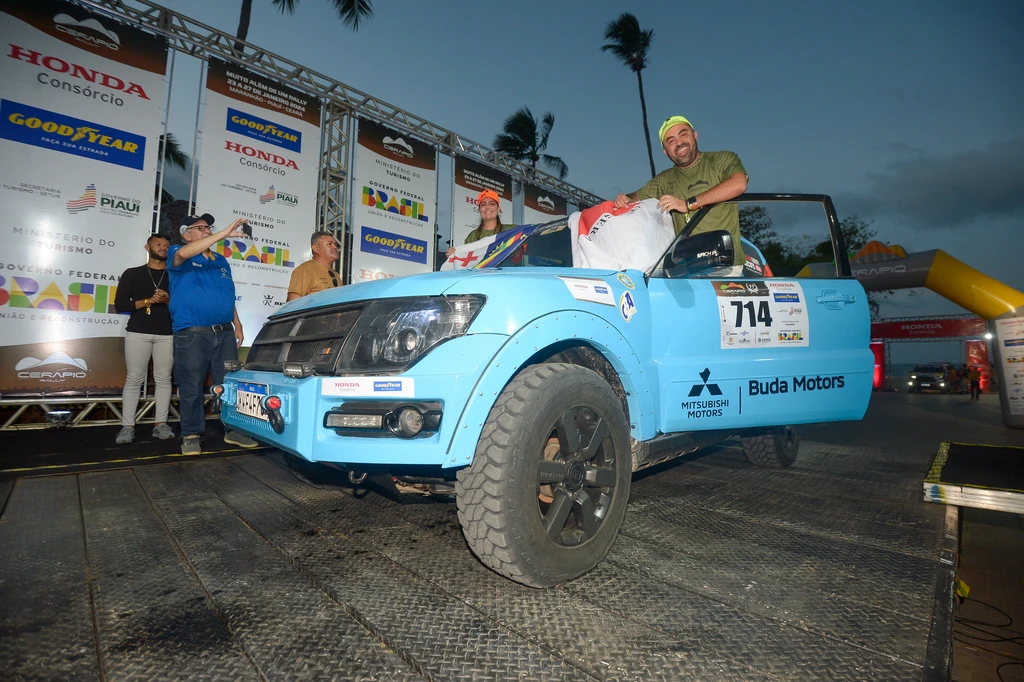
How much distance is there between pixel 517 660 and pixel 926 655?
1.07 meters

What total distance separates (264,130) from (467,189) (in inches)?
165

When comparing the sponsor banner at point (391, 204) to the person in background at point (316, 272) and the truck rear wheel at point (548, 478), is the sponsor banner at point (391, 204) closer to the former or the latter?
the person in background at point (316, 272)

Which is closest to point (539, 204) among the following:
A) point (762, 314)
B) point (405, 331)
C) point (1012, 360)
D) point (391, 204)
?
point (391, 204)

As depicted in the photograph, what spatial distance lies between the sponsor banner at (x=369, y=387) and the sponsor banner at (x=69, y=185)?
19.7ft

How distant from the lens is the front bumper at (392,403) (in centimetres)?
152

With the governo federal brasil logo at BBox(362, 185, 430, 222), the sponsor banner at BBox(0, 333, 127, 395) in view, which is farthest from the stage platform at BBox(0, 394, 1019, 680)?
the governo federal brasil logo at BBox(362, 185, 430, 222)

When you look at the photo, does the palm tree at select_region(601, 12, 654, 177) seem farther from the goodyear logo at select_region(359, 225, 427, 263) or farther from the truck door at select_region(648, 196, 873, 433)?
the truck door at select_region(648, 196, 873, 433)

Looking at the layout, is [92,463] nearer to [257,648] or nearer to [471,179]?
[257,648]

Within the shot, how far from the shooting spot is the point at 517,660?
4.17ft

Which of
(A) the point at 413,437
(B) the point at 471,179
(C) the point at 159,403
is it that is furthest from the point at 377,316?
(B) the point at 471,179

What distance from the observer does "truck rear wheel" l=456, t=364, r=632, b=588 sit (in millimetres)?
1533

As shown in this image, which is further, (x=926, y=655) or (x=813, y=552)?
(x=813, y=552)

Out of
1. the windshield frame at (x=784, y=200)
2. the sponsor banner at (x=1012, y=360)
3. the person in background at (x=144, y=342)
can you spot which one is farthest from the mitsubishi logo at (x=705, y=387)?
the sponsor banner at (x=1012, y=360)

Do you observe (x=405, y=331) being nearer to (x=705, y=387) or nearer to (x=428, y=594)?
(x=428, y=594)
